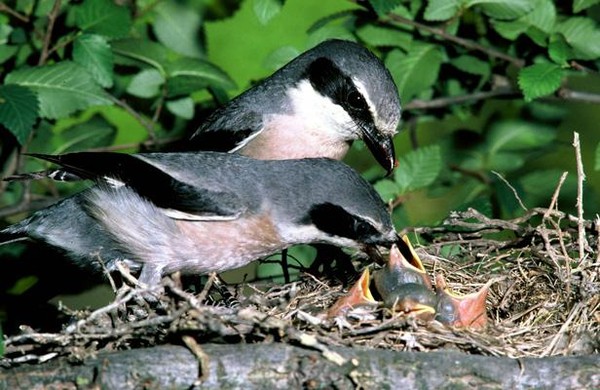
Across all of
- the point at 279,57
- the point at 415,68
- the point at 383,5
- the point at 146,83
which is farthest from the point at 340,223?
the point at 146,83

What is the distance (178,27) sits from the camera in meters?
5.05

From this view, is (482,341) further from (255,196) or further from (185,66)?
(185,66)

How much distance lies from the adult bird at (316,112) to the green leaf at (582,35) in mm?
856

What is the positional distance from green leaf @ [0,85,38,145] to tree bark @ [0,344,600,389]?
54.5 inches

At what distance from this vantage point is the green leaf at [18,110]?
4.33 meters

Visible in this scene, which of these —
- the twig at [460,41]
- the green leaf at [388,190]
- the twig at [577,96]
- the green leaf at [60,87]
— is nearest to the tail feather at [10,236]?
the green leaf at [60,87]

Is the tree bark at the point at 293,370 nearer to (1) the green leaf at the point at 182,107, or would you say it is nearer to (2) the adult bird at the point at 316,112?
(2) the adult bird at the point at 316,112

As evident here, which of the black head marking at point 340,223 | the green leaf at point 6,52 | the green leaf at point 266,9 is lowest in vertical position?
the black head marking at point 340,223

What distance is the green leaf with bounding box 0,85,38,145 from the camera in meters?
4.33

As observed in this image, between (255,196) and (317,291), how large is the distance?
0.55m

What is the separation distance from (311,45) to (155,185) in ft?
4.27

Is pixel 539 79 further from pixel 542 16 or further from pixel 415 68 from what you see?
pixel 415 68

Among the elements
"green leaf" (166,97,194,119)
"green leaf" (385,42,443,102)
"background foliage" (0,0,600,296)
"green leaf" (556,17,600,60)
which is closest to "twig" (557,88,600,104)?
"background foliage" (0,0,600,296)

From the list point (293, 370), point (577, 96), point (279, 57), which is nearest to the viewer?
point (293, 370)
